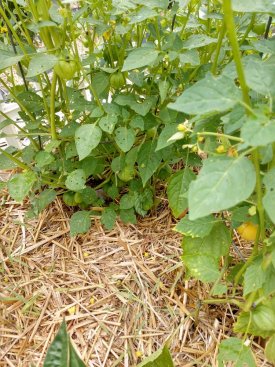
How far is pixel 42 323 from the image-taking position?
87cm

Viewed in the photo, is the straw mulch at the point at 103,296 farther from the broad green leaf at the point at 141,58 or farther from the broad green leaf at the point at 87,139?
the broad green leaf at the point at 141,58

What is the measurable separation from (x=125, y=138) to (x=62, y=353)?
0.45 meters

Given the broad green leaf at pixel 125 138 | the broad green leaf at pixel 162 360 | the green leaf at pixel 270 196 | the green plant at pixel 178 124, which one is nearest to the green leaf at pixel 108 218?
the green plant at pixel 178 124

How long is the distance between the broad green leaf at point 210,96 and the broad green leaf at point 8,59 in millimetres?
443

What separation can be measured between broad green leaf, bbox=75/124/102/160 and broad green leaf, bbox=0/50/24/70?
182 mm

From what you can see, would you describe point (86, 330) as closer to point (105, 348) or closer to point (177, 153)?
point (105, 348)

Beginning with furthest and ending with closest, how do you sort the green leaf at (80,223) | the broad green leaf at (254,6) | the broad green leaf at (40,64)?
the green leaf at (80,223), the broad green leaf at (40,64), the broad green leaf at (254,6)

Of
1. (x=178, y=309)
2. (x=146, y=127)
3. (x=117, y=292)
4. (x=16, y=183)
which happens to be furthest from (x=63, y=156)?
(x=178, y=309)

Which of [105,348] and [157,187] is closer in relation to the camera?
[105,348]

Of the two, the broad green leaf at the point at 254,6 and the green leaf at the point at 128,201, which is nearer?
the broad green leaf at the point at 254,6

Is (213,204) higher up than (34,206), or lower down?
higher up

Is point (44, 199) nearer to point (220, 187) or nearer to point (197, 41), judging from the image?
point (197, 41)

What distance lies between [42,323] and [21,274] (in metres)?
0.15

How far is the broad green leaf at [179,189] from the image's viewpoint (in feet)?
2.73
